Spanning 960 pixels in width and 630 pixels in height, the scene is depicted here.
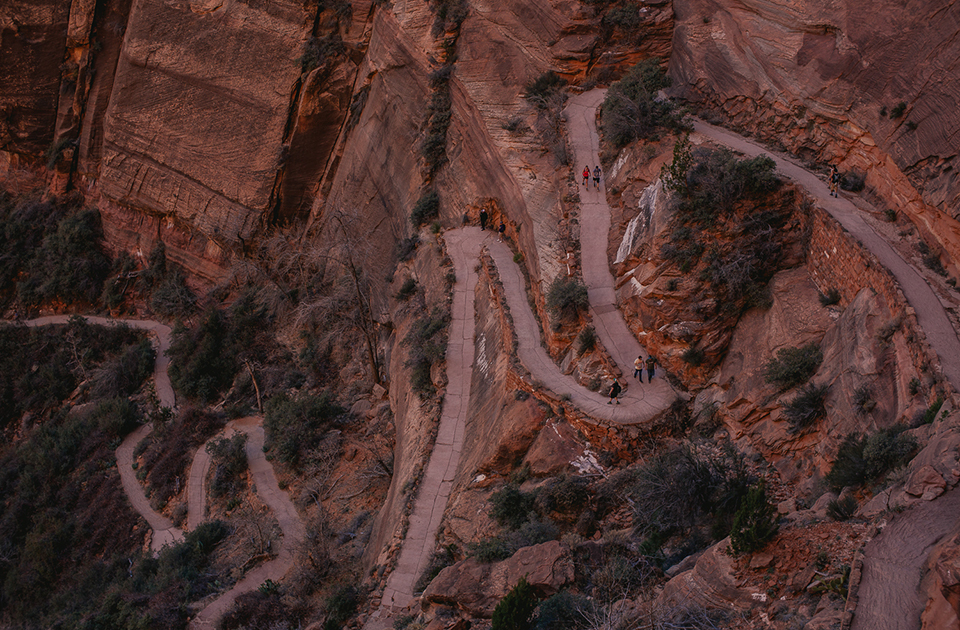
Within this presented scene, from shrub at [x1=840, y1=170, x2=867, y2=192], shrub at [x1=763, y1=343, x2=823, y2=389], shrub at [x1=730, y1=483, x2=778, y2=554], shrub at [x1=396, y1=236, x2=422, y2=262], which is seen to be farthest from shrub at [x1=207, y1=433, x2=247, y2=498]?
shrub at [x1=840, y1=170, x2=867, y2=192]

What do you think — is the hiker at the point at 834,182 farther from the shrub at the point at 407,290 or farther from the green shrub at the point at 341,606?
the green shrub at the point at 341,606

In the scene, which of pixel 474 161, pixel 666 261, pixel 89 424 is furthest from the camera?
pixel 89 424

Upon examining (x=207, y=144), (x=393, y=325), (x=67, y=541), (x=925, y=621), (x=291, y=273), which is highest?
(x=925, y=621)

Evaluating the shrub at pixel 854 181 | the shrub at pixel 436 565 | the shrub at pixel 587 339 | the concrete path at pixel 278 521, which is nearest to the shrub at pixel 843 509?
the shrub at pixel 587 339

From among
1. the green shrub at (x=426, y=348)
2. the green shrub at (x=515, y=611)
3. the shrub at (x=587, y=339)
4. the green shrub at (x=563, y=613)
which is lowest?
the green shrub at (x=426, y=348)

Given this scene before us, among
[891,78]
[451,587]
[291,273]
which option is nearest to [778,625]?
[451,587]

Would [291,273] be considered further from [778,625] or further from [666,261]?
[778,625]
